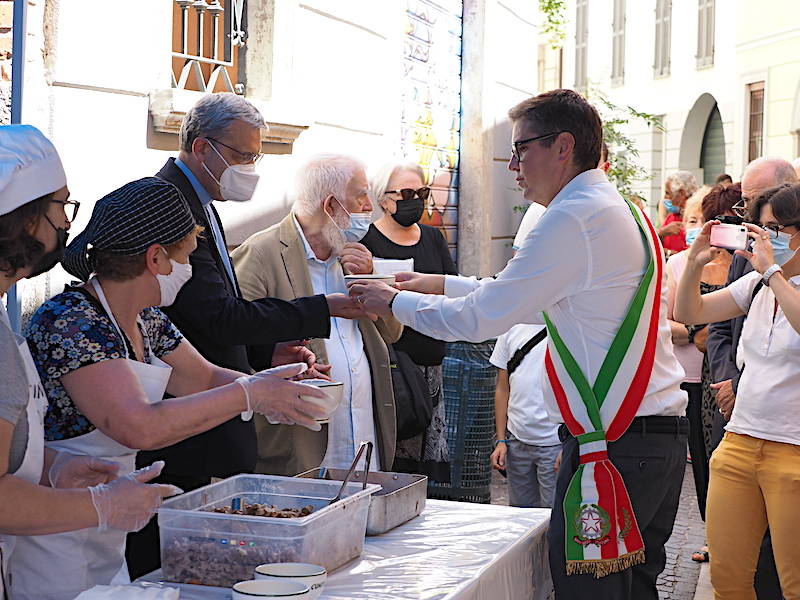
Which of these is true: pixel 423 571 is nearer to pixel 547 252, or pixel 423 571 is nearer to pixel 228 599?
pixel 228 599

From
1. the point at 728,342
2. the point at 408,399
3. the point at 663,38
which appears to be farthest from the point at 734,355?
the point at 663,38

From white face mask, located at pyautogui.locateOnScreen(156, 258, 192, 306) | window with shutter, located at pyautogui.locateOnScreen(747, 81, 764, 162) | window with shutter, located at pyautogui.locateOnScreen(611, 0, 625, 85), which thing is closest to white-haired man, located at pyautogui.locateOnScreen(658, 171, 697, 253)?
white face mask, located at pyautogui.locateOnScreen(156, 258, 192, 306)

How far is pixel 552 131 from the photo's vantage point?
3.18 meters

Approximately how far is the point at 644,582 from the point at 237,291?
60.1 inches

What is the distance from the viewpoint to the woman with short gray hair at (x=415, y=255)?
16.8 feet

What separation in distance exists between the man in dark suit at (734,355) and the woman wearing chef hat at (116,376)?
2138 mm

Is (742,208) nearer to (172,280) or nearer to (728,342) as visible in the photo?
(728,342)

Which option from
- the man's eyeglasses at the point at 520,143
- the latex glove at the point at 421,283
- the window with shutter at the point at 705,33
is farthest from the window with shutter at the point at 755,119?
the man's eyeglasses at the point at 520,143

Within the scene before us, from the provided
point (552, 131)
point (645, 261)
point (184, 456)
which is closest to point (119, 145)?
point (184, 456)

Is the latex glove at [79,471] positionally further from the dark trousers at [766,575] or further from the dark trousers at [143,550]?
the dark trousers at [766,575]

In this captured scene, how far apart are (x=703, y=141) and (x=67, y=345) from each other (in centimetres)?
2560

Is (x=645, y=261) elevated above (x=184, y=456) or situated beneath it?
elevated above

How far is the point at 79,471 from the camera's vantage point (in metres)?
2.40

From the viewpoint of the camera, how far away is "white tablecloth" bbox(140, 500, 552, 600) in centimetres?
247
